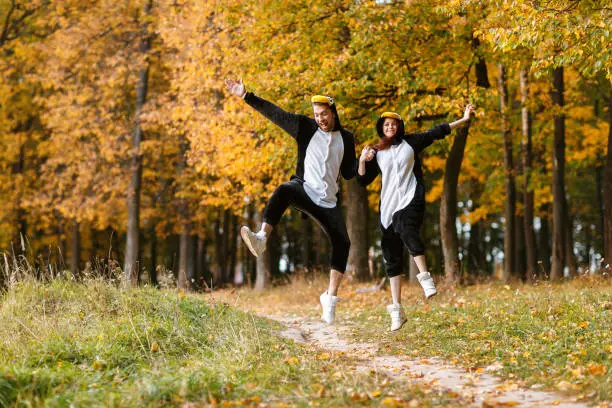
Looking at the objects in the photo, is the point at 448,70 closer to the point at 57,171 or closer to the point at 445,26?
the point at 445,26

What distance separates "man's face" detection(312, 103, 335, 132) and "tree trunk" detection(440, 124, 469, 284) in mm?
7963

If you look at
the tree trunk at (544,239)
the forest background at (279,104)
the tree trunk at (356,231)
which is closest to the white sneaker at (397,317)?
the forest background at (279,104)

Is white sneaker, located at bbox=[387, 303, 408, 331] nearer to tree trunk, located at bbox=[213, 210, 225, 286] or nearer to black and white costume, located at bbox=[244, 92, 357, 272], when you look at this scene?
black and white costume, located at bbox=[244, 92, 357, 272]

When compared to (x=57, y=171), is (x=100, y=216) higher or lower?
lower

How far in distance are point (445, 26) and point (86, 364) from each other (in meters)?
10.4

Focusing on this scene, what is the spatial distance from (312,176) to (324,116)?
2.17 ft

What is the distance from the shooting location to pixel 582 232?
34438 mm

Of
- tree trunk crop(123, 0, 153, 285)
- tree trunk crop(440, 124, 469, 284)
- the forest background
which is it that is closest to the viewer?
the forest background

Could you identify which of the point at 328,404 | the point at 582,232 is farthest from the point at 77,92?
the point at 582,232

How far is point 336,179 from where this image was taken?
24.6 ft

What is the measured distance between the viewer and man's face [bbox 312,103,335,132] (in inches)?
289

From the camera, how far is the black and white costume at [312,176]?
Result: 7.32 meters

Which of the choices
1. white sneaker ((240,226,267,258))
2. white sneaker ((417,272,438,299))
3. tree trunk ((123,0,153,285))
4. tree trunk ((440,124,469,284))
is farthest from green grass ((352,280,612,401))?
tree trunk ((123,0,153,285))

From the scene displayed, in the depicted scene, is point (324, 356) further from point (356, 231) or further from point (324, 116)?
point (356, 231)
